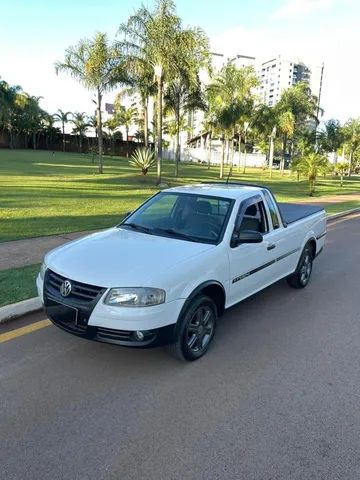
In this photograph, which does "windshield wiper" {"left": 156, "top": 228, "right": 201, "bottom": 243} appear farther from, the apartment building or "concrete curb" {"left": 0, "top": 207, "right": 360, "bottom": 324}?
the apartment building

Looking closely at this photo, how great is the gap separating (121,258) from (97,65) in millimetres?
22944

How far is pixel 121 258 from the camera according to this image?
386cm

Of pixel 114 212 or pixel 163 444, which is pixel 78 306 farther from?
pixel 114 212

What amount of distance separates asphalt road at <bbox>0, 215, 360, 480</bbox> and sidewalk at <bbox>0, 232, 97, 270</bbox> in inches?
82.8

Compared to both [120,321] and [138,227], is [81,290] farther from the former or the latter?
→ [138,227]

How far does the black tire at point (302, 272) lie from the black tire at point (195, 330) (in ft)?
8.07

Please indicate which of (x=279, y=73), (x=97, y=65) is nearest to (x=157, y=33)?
(x=97, y=65)

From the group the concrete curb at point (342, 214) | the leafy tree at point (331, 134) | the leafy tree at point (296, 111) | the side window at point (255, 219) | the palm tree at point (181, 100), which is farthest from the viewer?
the leafy tree at point (331, 134)

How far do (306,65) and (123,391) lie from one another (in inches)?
4836

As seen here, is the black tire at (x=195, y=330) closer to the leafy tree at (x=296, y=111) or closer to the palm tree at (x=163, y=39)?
the palm tree at (x=163, y=39)

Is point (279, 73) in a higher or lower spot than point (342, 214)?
higher

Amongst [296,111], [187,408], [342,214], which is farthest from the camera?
[296,111]

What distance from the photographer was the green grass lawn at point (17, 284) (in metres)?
5.09

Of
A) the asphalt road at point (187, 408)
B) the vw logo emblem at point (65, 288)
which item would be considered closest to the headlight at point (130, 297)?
the vw logo emblem at point (65, 288)
